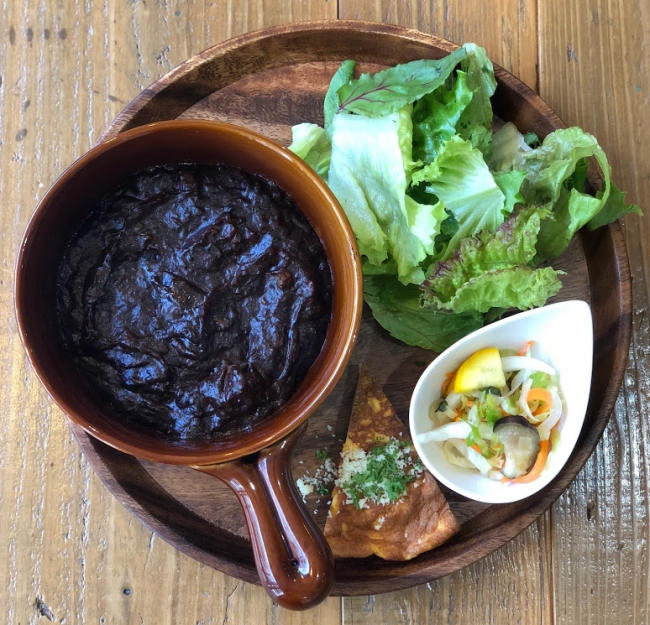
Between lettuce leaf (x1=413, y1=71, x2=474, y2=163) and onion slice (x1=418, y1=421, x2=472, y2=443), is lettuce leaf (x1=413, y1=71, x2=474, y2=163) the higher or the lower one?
the higher one

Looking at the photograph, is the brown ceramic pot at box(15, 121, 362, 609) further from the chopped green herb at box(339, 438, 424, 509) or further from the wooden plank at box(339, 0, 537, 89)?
the wooden plank at box(339, 0, 537, 89)

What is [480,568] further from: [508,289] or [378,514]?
[508,289]

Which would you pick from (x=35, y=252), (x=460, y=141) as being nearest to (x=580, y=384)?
(x=460, y=141)

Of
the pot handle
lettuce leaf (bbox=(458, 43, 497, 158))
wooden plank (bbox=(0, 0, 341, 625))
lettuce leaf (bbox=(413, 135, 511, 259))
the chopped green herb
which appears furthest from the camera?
wooden plank (bbox=(0, 0, 341, 625))

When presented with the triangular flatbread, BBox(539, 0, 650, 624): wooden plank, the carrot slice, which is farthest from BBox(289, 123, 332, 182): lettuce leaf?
the carrot slice

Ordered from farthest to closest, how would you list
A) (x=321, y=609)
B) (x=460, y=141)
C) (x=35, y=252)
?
(x=321, y=609)
(x=460, y=141)
(x=35, y=252)

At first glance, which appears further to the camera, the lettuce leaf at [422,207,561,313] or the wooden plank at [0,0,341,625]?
the wooden plank at [0,0,341,625]

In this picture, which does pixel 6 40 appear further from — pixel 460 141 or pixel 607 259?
pixel 607 259

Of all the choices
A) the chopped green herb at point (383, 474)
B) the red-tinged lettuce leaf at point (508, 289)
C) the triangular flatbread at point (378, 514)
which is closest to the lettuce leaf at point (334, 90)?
the red-tinged lettuce leaf at point (508, 289)

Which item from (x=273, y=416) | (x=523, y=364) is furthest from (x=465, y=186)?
(x=273, y=416)
